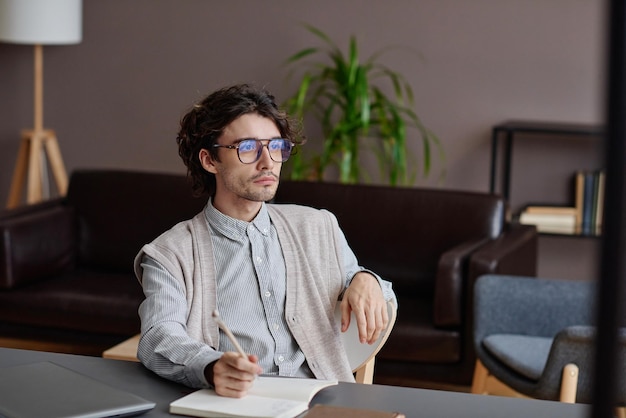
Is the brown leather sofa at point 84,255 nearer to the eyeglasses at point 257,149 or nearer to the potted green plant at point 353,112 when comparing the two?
the potted green plant at point 353,112

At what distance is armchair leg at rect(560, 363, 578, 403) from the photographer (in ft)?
8.55

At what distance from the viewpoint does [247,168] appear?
1.90m

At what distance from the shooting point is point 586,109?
4820 mm

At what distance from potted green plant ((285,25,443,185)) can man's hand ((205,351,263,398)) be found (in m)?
3.25

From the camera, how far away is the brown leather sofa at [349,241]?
3.54 meters

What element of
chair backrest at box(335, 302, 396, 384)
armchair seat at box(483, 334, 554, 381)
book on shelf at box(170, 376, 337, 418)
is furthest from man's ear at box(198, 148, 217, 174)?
armchair seat at box(483, 334, 554, 381)

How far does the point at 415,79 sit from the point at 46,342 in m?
2.25

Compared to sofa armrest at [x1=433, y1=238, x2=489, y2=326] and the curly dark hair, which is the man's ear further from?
sofa armrest at [x1=433, y1=238, x2=489, y2=326]

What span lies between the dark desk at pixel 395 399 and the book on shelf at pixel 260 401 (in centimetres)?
2

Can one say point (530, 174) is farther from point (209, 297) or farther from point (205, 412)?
point (205, 412)

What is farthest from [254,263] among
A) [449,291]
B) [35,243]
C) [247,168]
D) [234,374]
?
[35,243]

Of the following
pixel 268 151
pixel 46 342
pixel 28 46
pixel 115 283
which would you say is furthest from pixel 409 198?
pixel 28 46

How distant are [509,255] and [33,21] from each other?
104 inches

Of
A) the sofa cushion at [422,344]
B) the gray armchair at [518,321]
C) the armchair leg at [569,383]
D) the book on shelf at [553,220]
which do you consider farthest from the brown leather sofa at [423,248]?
the armchair leg at [569,383]
